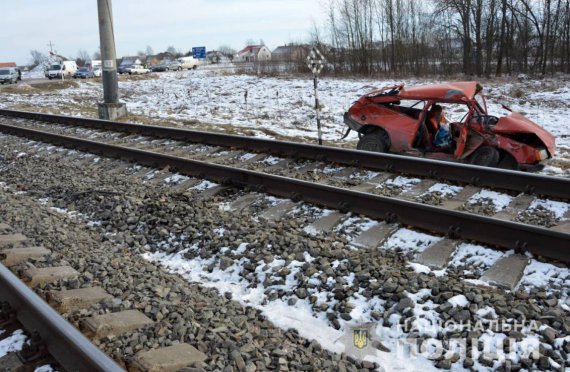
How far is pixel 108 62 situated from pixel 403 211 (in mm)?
14753

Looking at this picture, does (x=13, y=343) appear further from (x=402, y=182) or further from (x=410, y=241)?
(x=402, y=182)

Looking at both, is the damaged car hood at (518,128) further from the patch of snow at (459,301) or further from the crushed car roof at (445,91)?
the patch of snow at (459,301)

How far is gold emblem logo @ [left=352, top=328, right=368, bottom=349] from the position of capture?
3567mm

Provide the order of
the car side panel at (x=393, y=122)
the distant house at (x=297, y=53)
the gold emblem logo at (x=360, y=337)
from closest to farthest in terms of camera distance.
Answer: the gold emblem logo at (x=360, y=337), the car side panel at (x=393, y=122), the distant house at (x=297, y=53)

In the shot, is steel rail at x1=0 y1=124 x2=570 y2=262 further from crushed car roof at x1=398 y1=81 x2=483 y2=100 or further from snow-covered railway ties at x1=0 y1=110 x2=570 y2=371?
crushed car roof at x1=398 y1=81 x2=483 y2=100

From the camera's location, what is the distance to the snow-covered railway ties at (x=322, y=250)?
11.8ft

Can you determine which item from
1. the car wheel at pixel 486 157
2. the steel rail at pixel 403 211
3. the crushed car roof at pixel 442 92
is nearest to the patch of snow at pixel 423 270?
the steel rail at pixel 403 211

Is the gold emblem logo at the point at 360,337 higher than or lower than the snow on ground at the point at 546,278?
lower

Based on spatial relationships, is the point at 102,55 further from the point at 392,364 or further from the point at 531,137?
the point at 392,364

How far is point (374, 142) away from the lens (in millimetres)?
9352

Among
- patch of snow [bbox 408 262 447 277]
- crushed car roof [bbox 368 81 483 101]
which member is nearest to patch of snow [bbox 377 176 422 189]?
crushed car roof [bbox 368 81 483 101]

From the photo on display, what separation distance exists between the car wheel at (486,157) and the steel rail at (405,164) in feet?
3.83

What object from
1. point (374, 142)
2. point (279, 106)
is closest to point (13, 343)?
point (374, 142)

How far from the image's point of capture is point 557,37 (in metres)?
32.0
